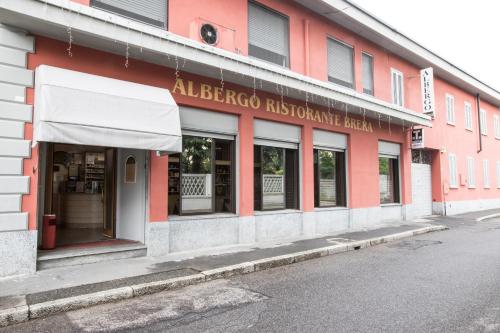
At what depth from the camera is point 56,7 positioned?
5.93 m

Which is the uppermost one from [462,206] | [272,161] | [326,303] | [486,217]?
[272,161]

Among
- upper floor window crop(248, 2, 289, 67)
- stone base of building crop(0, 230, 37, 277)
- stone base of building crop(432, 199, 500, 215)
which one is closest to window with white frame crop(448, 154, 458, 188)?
stone base of building crop(432, 199, 500, 215)

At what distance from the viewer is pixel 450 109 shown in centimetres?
1859

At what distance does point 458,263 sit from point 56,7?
869cm

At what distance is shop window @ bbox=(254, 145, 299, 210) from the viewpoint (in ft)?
33.2

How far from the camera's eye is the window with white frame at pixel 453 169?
18.0 metres

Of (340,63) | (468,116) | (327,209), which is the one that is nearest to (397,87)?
(340,63)

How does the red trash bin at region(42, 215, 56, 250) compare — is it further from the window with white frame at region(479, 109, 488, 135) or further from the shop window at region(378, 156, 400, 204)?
the window with white frame at region(479, 109, 488, 135)

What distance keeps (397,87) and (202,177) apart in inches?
394

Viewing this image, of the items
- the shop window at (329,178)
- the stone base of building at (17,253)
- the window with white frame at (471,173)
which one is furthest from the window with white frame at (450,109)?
the stone base of building at (17,253)

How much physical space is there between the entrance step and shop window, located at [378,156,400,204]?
999 centimetres

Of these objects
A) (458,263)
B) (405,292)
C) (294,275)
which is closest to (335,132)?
(458,263)

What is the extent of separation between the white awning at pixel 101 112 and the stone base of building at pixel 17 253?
1.54 metres

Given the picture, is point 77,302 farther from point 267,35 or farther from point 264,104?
point 267,35
